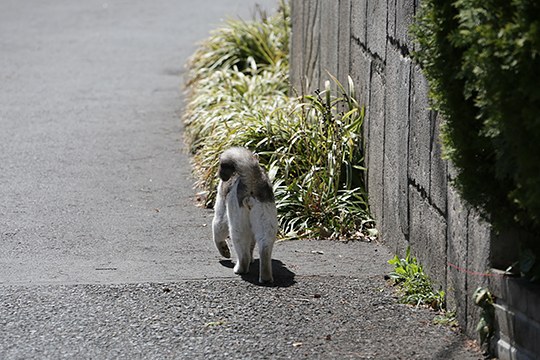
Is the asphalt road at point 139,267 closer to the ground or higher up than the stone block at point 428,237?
closer to the ground

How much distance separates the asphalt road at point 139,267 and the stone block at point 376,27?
1514mm

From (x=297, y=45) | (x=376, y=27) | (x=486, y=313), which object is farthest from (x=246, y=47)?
(x=486, y=313)

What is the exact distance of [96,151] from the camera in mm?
11352

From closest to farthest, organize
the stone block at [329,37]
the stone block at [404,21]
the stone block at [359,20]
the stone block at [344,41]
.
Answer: the stone block at [404,21], the stone block at [359,20], the stone block at [344,41], the stone block at [329,37]

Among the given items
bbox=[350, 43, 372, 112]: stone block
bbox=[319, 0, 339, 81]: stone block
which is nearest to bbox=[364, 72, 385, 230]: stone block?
bbox=[350, 43, 372, 112]: stone block

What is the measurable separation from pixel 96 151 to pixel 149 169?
3.23ft

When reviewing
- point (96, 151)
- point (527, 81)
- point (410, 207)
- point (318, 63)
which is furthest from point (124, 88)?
point (527, 81)

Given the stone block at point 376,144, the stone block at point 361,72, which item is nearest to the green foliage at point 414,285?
the stone block at point 376,144

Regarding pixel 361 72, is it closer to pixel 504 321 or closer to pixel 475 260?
pixel 475 260

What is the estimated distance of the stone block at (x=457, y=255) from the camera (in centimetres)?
586

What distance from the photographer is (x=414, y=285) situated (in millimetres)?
6633

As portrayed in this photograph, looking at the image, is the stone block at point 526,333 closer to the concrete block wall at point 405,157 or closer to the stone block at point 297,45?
the concrete block wall at point 405,157

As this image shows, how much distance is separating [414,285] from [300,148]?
263cm

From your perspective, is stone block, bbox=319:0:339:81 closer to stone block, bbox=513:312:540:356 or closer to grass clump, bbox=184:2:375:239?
grass clump, bbox=184:2:375:239
